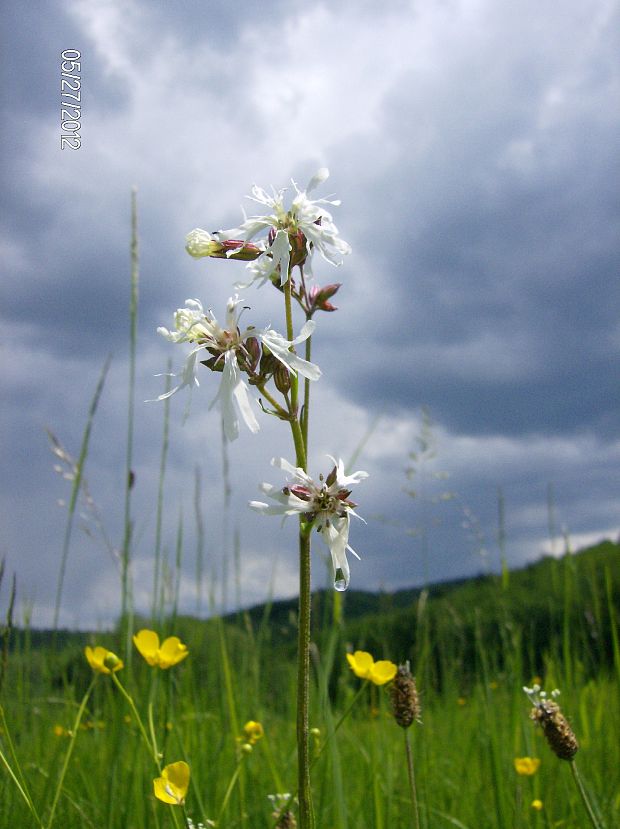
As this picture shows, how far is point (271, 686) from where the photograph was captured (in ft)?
20.5

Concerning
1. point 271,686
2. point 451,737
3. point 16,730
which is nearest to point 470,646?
point 271,686

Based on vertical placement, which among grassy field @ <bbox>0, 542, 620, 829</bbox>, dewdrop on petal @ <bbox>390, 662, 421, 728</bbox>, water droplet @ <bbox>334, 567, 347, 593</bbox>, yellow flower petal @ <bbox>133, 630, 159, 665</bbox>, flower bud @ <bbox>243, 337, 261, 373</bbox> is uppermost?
flower bud @ <bbox>243, 337, 261, 373</bbox>

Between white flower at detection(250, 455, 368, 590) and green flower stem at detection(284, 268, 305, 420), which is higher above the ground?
green flower stem at detection(284, 268, 305, 420)

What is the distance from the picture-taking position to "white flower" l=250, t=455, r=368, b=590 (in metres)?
1.21

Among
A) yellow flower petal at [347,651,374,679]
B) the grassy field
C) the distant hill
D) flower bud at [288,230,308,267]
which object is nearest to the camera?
flower bud at [288,230,308,267]

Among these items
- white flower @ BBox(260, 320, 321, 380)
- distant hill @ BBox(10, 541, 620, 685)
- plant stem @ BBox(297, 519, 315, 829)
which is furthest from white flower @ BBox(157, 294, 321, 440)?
distant hill @ BBox(10, 541, 620, 685)

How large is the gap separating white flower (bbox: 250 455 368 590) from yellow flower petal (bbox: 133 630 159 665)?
848mm

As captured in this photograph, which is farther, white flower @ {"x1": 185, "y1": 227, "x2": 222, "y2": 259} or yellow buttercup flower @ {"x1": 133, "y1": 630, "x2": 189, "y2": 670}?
yellow buttercup flower @ {"x1": 133, "y1": 630, "x2": 189, "y2": 670}

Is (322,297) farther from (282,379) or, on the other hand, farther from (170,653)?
(170,653)

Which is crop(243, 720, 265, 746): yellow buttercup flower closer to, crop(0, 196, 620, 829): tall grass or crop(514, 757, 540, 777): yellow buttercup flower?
crop(0, 196, 620, 829): tall grass

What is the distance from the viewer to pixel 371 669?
176 centimetres

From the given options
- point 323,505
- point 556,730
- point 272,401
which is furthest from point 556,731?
point 272,401

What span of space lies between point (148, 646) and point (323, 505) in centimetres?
92

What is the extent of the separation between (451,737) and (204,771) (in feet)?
4.78
